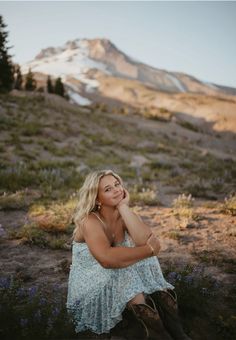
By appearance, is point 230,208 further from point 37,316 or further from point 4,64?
point 4,64

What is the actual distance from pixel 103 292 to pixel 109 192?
1.00 metres

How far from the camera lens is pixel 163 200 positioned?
29.6ft

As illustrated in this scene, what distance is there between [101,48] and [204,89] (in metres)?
62.2

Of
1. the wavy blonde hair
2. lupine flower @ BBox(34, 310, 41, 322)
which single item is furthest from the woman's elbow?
lupine flower @ BBox(34, 310, 41, 322)

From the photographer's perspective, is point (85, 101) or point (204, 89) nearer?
point (85, 101)

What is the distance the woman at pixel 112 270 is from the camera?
117 inches

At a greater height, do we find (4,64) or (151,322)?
(4,64)

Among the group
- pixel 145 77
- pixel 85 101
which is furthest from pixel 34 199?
pixel 145 77

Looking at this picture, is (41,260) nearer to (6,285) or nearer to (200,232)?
(6,285)

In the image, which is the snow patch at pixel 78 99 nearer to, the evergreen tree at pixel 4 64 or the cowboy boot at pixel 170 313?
the evergreen tree at pixel 4 64

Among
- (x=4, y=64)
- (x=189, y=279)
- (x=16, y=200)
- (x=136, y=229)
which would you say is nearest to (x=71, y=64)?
(x=4, y=64)

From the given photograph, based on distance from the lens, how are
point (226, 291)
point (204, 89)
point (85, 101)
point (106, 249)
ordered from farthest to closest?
point (204, 89)
point (85, 101)
point (226, 291)
point (106, 249)

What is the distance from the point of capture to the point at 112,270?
10.3ft

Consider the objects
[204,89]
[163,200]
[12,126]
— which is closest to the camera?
[163,200]
